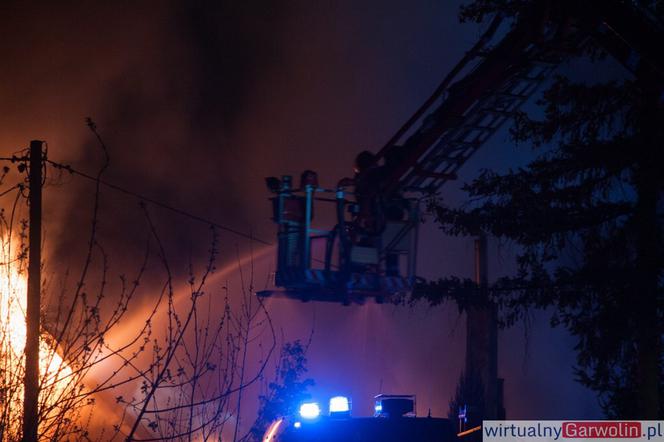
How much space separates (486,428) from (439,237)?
8.74 metres

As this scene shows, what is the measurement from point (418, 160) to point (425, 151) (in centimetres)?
61

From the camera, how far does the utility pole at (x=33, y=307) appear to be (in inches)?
214

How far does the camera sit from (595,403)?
1559cm

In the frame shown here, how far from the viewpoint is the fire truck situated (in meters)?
9.53

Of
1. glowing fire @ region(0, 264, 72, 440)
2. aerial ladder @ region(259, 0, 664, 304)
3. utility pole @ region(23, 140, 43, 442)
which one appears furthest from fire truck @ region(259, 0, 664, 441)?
glowing fire @ region(0, 264, 72, 440)

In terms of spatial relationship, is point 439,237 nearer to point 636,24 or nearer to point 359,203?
point 359,203

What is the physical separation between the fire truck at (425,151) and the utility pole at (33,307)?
4289mm

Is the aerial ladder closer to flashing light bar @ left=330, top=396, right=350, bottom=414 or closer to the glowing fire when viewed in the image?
flashing light bar @ left=330, top=396, right=350, bottom=414

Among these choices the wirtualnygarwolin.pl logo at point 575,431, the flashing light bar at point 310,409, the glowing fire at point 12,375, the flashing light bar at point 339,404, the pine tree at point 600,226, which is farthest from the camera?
the flashing light bar at point 339,404

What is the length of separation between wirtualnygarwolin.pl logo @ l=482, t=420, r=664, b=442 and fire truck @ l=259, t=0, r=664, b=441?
216cm

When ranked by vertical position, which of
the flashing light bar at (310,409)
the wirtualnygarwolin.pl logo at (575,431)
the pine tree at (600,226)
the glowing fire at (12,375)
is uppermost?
the pine tree at (600,226)

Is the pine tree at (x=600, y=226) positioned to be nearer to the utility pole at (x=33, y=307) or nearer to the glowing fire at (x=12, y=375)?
the utility pole at (x=33, y=307)

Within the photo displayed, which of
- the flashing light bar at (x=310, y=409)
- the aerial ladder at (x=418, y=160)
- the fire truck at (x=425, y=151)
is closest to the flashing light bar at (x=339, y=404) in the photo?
the flashing light bar at (x=310, y=409)

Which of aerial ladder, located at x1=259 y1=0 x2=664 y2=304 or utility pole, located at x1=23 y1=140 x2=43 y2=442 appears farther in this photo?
aerial ladder, located at x1=259 y1=0 x2=664 y2=304
